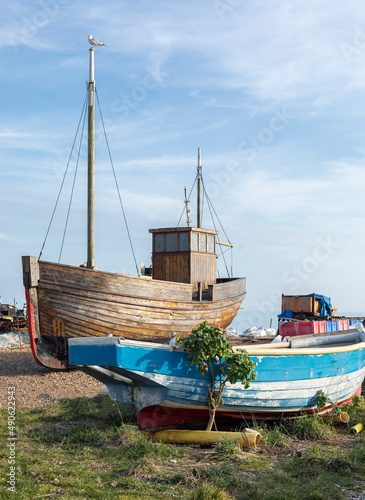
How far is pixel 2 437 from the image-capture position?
7.57m

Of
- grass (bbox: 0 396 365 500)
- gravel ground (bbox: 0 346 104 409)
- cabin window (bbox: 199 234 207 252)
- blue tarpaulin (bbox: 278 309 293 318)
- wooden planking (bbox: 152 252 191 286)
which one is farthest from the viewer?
blue tarpaulin (bbox: 278 309 293 318)

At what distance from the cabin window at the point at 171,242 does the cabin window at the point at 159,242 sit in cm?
22

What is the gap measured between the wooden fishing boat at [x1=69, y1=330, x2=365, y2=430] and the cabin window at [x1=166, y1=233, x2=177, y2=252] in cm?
1180

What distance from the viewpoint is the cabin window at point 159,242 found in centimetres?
2008

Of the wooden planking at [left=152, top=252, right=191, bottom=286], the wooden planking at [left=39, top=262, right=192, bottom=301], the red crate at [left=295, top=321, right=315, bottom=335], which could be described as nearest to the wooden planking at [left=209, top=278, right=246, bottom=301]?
the wooden planking at [left=152, top=252, right=191, bottom=286]

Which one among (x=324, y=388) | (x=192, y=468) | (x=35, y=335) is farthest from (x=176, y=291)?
(x=192, y=468)

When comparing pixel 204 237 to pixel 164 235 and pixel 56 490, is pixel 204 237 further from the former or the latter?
pixel 56 490

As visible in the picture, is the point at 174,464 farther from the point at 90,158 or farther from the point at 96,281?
the point at 90,158

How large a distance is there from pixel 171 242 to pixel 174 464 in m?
14.0

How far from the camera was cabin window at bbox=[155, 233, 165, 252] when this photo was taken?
20.1 m

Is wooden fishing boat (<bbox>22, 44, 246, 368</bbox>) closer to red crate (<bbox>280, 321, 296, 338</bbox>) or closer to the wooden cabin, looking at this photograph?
the wooden cabin

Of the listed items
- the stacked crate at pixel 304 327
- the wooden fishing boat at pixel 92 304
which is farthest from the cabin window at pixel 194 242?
the stacked crate at pixel 304 327

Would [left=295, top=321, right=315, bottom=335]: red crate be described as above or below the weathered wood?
below

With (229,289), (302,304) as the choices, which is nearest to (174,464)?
(229,289)
